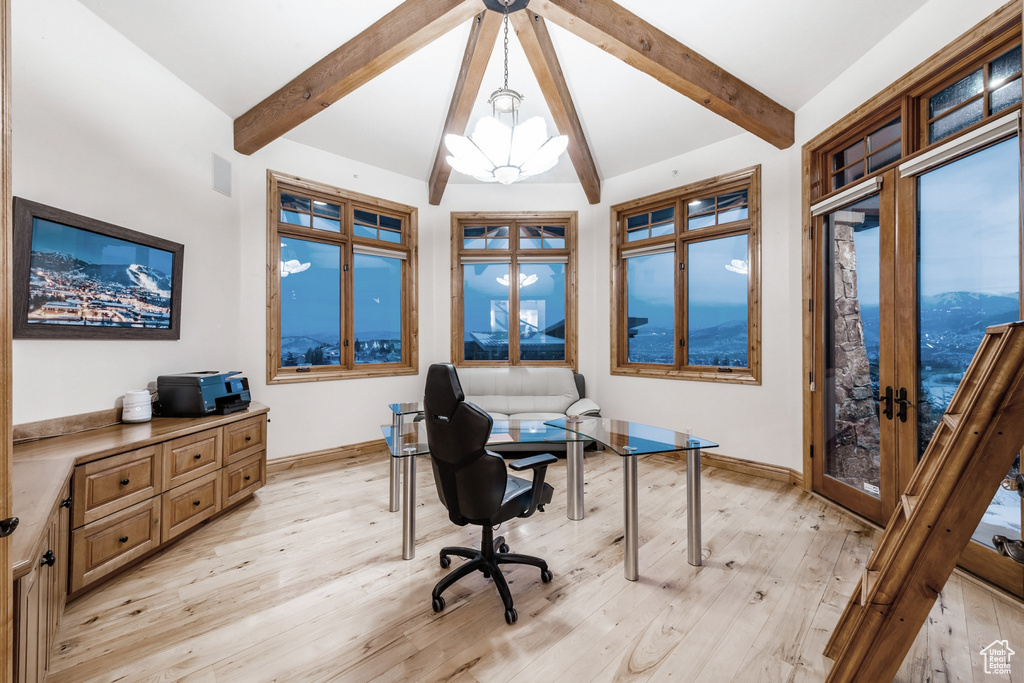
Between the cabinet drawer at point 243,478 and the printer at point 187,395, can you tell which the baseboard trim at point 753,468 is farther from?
the printer at point 187,395

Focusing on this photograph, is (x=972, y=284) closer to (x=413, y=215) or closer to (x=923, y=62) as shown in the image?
(x=923, y=62)

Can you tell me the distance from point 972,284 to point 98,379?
16.8ft

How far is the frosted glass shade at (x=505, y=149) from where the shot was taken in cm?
278

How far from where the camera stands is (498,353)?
210 inches

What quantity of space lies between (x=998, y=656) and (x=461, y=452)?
7.47ft

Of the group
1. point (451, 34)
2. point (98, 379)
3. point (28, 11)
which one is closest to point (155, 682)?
point (98, 379)

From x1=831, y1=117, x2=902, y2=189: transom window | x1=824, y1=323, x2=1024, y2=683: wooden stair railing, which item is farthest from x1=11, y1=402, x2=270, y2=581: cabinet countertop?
x1=831, y1=117, x2=902, y2=189: transom window

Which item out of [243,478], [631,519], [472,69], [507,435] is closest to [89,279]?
[243,478]

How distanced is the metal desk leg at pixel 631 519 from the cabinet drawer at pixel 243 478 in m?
2.70

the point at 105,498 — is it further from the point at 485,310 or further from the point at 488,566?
the point at 485,310

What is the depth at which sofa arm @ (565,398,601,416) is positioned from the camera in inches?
175

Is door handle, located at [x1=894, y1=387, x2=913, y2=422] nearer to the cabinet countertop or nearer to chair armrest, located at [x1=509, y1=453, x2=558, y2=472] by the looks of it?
chair armrest, located at [x1=509, y1=453, x2=558, y2=472]

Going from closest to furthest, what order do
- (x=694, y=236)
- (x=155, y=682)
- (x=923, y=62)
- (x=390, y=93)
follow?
(x=155, y=682), (x=923, y=62), (x=390, y=93), (x=694, y=236)

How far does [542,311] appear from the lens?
532 cm
